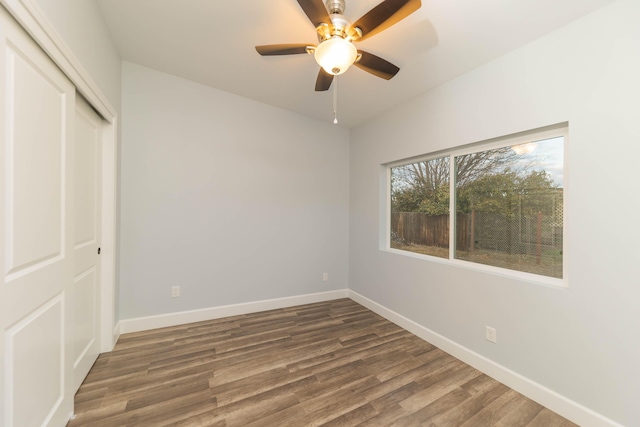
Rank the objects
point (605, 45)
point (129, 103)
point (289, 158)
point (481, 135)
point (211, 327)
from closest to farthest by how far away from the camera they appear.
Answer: point (605, 45)
point (481, 135)
point (129, 103)
point (211, 327)
point (289, 158)

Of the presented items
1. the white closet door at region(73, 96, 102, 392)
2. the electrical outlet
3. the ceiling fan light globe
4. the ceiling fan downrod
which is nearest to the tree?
the electrical outlet

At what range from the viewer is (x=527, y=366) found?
180 cm

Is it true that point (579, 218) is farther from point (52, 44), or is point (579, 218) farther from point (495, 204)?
point (52, 44)

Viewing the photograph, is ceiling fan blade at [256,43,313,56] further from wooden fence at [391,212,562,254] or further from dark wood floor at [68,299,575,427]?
dark wood floor at [68,299,575,427]

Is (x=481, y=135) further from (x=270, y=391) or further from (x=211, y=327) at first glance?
(x=211, y=327)

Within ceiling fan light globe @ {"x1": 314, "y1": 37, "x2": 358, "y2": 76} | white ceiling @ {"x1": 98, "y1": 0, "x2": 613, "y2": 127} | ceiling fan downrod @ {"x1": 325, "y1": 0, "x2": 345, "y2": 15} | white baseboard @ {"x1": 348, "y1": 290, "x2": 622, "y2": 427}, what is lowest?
white baseboard @ {"x1": 348, "y1": 290, "x2": 622, "y2": 427}

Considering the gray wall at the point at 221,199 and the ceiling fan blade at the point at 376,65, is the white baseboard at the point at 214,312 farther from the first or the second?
the ceiling fan blade at the point at 376,65

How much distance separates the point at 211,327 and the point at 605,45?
3921 mm

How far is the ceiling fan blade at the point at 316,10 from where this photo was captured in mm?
1293

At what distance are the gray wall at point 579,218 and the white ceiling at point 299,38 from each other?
0.21 metres

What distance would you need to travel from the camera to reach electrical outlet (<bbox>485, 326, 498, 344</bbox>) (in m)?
1.99

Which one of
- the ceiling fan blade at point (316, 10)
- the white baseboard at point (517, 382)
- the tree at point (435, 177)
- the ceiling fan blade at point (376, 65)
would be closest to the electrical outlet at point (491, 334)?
the white baseboard at point (517, 382)

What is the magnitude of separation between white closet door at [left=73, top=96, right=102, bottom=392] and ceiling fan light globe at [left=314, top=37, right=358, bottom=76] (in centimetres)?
176

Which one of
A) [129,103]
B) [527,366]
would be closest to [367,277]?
[527,366]
